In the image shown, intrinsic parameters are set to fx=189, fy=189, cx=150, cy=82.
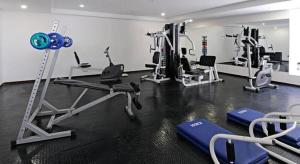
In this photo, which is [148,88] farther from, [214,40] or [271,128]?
[214,40]

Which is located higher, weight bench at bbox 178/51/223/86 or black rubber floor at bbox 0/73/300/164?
weight bench at bbox 178/51/223/86

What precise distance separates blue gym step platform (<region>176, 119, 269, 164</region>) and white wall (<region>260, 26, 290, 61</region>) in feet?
16.0

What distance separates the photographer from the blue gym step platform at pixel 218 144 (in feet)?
6.10

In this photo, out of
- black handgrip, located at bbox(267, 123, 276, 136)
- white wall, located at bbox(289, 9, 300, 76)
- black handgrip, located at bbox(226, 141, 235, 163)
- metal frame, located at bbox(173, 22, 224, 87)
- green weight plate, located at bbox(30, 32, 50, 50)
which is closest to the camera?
black handgrip, located at bbox(226, 141, 235, 163)

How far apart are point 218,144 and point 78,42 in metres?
6.43

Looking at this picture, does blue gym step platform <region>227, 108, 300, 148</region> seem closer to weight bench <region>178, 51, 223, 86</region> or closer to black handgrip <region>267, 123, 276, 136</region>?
black handgrip <region>267, 123, 276, 136</region>

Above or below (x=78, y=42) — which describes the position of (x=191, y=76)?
below

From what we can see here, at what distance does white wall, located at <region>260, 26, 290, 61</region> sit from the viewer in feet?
18.8

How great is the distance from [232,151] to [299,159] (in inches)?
34.7

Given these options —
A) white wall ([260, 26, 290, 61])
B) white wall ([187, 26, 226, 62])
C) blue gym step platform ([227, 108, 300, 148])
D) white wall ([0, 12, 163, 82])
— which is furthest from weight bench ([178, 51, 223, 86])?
white wall ([0, 12, 163, 82])

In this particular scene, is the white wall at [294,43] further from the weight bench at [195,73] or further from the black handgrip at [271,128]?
the black handgrip at [271,128]

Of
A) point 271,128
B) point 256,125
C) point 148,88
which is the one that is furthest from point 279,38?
point 271,128

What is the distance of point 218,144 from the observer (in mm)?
2064

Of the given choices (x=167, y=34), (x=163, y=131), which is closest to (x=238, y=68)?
(x=167, y=34)
